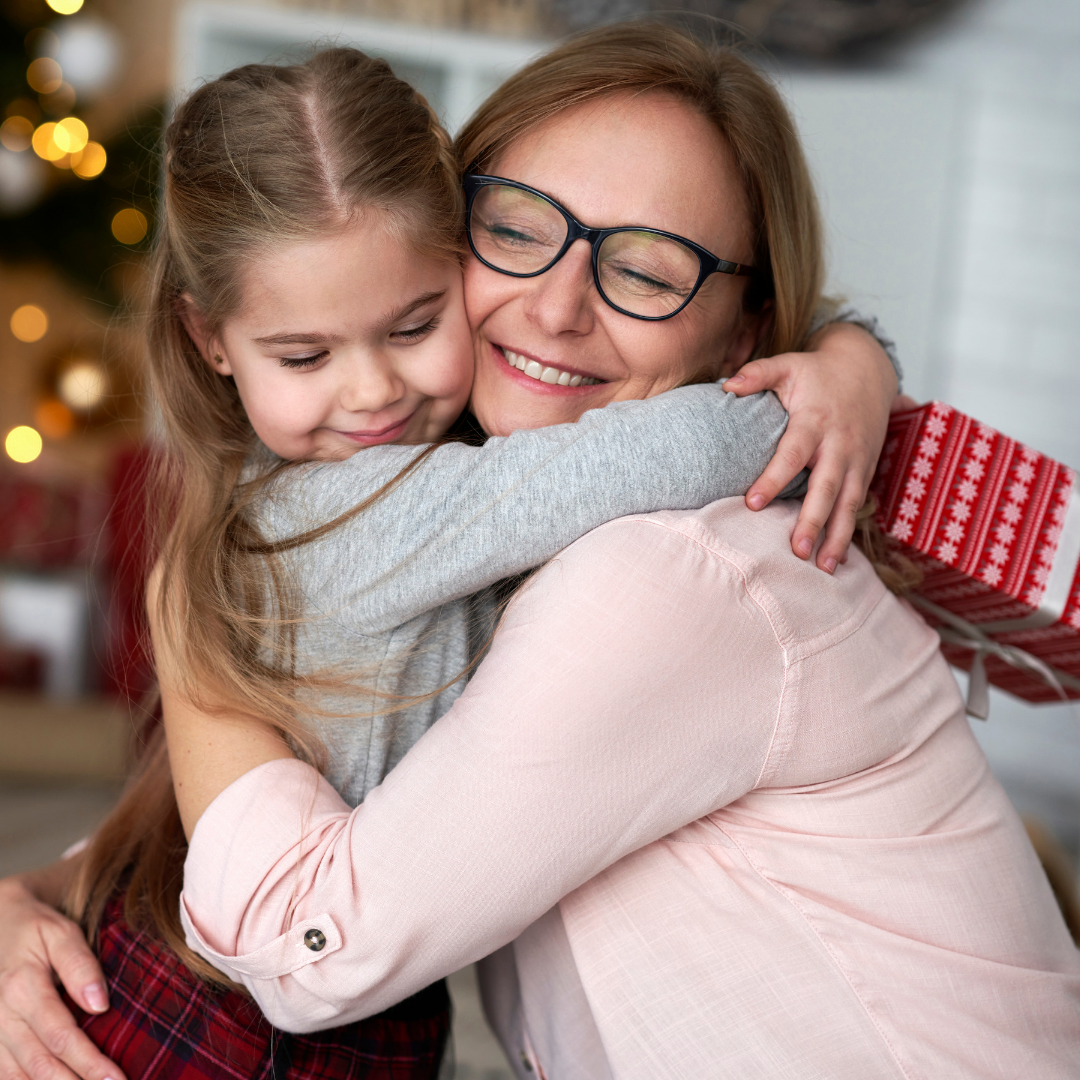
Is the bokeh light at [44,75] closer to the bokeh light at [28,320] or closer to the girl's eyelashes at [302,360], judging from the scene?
the bokeh light at [28,320]

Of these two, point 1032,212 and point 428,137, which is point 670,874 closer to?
point 428,137

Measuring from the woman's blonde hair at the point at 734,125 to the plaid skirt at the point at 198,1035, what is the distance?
752 mm

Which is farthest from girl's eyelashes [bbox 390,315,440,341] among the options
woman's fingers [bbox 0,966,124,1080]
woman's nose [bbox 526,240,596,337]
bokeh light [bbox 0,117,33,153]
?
bokeh light [bbox 0,117,33,153]

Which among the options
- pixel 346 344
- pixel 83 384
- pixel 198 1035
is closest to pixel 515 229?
pixel 346 344

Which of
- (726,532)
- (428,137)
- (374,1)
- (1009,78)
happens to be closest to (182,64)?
(374,1)

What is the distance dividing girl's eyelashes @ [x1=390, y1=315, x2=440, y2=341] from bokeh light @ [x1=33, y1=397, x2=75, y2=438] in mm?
3282

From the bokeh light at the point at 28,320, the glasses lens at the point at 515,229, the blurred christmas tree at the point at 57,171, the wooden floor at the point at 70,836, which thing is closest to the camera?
the glasses lens at the point at 515,229

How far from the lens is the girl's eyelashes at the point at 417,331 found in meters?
1.16

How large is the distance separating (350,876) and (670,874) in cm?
28

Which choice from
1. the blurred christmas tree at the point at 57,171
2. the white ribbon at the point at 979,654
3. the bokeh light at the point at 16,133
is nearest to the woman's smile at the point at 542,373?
the white ribbon at the point at 979,654

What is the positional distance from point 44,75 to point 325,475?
316cm

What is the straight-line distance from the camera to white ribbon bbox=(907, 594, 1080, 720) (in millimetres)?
1290

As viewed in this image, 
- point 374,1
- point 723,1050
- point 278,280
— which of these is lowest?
point 723,1050

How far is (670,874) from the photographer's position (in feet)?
3.01
